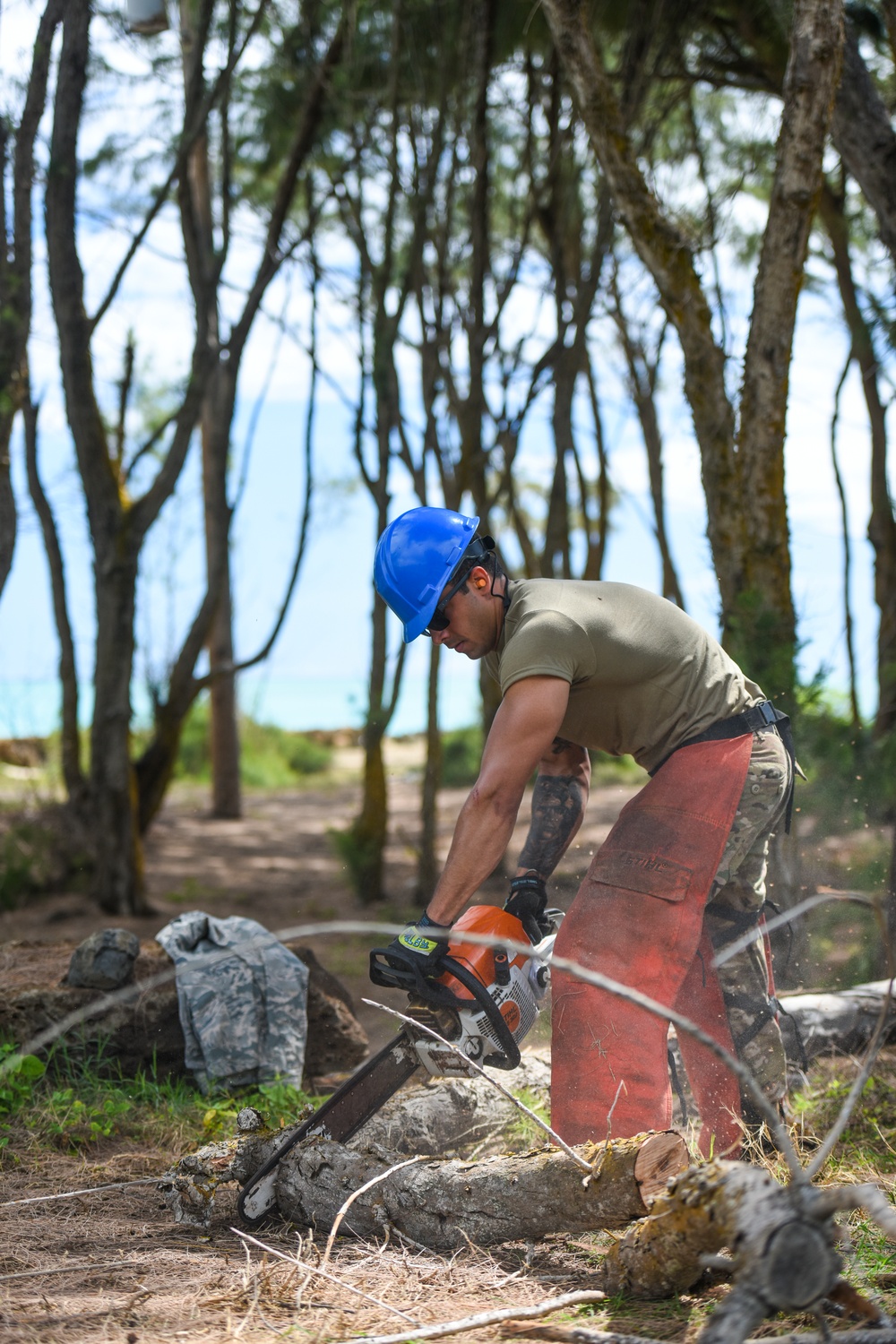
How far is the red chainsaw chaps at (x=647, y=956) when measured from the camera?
9.12ft

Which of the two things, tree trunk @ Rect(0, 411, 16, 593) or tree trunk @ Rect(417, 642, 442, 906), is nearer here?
tree trunk @ Rect(0, 411, 16, 593)

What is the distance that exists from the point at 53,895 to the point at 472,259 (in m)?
5.45

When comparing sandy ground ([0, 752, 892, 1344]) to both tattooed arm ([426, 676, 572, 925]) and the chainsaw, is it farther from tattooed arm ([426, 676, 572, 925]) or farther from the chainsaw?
tattooed arm ([426, 676, 572, 925])

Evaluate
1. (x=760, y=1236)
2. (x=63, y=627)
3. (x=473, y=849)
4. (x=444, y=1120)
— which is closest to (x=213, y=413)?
(x=63, y=627)

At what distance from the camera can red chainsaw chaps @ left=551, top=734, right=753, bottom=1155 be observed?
9.12 ft

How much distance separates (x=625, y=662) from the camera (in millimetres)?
2951

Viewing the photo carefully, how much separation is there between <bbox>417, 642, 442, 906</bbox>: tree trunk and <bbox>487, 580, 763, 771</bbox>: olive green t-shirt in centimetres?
446

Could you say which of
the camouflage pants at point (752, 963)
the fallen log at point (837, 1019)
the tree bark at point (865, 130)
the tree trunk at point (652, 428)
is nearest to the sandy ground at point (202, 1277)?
the camouflage pants at point (752, 963)

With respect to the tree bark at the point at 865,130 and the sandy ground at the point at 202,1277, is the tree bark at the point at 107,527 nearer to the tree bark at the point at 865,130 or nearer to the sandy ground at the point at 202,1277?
the sandy ground at the point at 202,1277

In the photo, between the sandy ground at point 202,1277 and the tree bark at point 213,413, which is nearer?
the sandy ground at point 202,1277

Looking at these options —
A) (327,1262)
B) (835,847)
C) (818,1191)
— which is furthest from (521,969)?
(835,847)

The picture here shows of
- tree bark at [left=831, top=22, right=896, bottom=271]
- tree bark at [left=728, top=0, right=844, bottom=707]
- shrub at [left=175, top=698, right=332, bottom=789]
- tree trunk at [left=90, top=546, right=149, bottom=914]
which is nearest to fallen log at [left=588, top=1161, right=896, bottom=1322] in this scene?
tree bark at [left=728, top=0, right=844, bottom=707]

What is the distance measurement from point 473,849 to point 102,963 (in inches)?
76.7

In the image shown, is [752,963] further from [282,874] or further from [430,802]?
[282,874]
